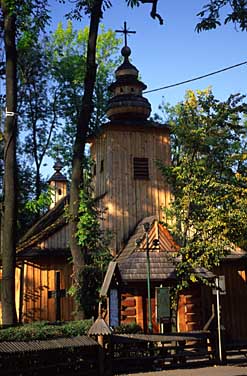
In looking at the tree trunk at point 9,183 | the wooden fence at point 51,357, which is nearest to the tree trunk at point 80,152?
the tree trunk at point 9,183

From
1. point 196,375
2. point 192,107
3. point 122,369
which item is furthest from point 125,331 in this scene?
point 192,107

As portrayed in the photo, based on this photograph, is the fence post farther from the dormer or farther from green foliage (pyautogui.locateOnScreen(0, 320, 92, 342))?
the dormer

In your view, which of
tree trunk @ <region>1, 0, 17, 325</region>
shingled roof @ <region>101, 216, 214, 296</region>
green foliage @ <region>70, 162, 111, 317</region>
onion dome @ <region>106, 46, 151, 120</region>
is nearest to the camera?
tree trunk @ <region>1, 0, 17, 325</region>

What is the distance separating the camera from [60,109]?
33.8 meters

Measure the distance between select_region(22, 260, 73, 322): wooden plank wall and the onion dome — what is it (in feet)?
24.2

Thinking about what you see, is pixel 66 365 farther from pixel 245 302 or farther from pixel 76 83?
pixel 76 83

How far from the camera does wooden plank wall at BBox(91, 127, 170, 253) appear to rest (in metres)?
23.1

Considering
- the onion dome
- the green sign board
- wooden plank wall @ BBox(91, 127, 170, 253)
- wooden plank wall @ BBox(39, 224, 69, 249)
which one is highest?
the onion dome

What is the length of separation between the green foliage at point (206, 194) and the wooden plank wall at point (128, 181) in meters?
1.45

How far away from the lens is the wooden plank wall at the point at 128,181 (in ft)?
75.9

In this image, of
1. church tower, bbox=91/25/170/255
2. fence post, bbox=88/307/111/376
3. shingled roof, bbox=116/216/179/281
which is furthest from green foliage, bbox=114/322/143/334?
church tower, bbox=91/25/170/255

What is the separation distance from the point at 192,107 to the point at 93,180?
5.90m

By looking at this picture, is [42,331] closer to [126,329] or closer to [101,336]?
[101,336]

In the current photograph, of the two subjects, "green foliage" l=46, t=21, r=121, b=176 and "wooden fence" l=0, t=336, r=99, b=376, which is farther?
"green foliage" l=46, t=21, r=121, b=176
